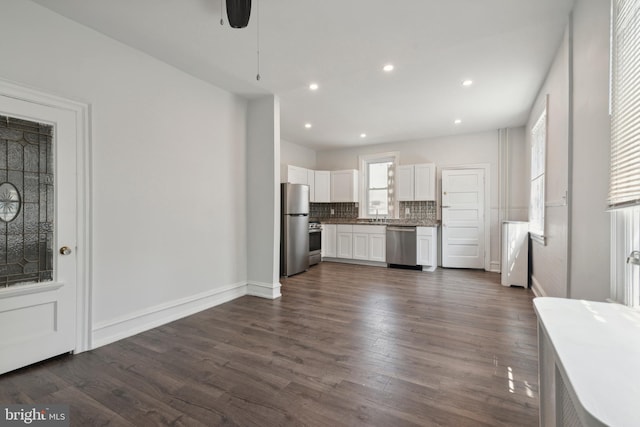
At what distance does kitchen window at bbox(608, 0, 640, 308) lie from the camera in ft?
4.45

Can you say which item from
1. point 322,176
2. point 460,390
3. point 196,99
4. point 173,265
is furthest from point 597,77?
point 322,176

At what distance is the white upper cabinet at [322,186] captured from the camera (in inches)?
270

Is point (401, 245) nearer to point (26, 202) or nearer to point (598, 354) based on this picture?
point (598, 354)

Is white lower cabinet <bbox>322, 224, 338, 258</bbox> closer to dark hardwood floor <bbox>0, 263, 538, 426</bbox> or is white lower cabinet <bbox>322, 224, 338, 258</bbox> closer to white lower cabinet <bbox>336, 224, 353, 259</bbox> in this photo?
white lower cabinet <bbox>336, 224, 353, 259</bbox>

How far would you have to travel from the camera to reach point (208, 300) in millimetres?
3582

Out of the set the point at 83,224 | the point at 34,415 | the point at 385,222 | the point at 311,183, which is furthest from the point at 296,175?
the point at 34,415

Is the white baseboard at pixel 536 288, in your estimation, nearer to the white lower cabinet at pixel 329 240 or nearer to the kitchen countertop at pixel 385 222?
the kitchen countertop at pixel 385 222

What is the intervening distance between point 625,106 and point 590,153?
0.64 meters

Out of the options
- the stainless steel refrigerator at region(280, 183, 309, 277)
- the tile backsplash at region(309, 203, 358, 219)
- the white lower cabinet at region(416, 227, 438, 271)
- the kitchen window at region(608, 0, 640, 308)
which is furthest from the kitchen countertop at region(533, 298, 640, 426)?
the tile backsplash at region(309, 203, 358, 219)

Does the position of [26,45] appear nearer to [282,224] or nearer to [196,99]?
[196,99]

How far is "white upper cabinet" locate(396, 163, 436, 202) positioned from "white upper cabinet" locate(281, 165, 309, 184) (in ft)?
6.65

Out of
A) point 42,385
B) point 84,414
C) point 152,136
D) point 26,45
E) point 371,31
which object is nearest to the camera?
point 84,414

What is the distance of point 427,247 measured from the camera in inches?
223

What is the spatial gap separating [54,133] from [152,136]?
782 millimetres
